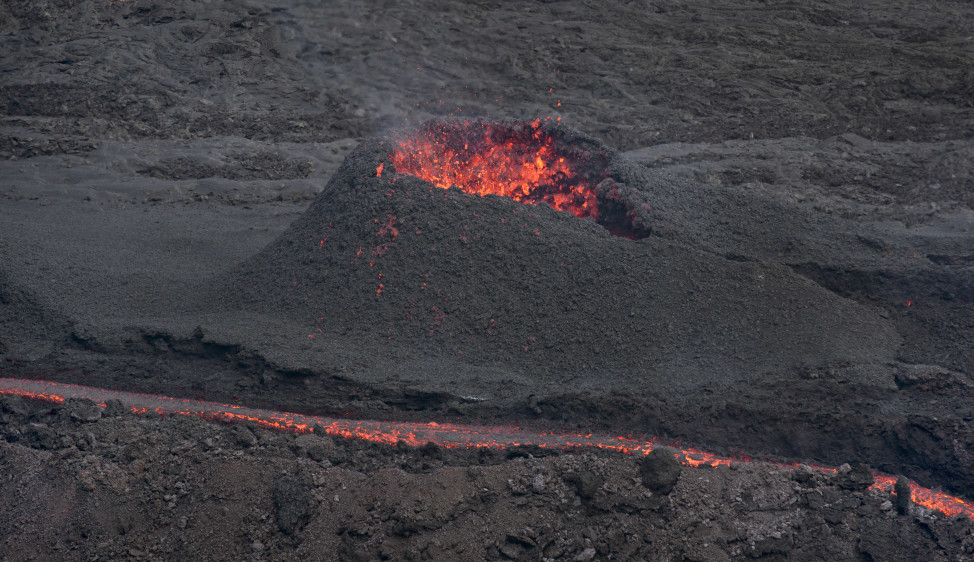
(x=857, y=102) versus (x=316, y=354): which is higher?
(x=857, y=102)

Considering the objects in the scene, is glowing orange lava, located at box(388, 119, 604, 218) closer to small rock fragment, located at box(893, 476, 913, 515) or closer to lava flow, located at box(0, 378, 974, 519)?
lava flow, located at box(0, 378, 974, 519)

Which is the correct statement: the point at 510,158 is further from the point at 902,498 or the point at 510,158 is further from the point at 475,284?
the point at 902,498

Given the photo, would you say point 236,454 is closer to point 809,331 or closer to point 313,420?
point 313,420

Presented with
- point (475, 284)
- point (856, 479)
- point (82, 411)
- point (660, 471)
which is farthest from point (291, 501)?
point (856, 479)

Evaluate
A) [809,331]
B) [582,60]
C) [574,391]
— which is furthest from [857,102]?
[574,391]

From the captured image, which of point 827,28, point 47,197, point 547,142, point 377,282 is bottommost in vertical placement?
point 47,197

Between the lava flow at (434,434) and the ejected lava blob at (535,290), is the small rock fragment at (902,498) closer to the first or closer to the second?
the lava flow at (434,434)

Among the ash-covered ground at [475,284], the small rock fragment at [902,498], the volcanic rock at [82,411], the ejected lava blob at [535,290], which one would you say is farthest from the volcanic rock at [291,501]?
the small rock fragment at [902,498]
